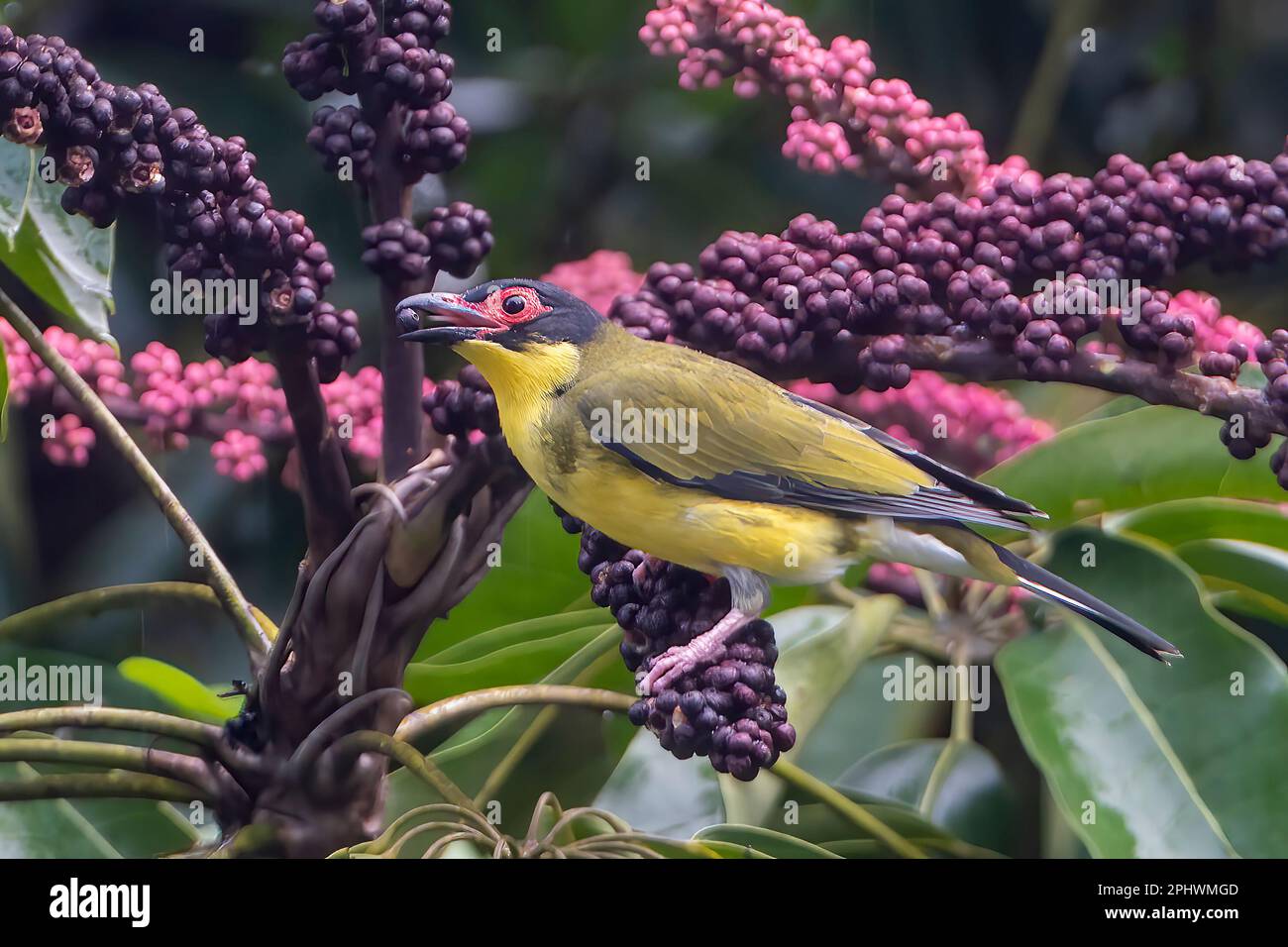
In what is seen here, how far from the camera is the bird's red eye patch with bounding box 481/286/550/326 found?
2.46 m

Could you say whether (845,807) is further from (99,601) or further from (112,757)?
(99,601)

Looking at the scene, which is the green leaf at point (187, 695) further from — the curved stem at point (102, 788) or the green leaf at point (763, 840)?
the green leaf at point (763, 840)

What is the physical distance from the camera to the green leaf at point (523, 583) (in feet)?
8.79

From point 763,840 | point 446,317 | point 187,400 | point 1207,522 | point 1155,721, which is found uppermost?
point 446,317

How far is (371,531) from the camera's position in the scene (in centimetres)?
263

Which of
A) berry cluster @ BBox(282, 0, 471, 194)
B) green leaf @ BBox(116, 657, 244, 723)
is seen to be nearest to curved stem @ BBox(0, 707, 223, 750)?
green leaf @ BBox(116, 657, 244, 723)

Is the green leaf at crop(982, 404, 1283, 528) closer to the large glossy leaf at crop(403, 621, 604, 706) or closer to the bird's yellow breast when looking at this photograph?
the bird's yellow breast

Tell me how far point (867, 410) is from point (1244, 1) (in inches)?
44.4

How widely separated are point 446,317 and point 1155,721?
154 cm

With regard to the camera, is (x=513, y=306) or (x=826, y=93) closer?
(x=513, y=306)

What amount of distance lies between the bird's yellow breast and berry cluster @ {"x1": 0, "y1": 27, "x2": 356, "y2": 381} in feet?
1.34

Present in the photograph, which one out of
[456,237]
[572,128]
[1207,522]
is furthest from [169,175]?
[1207,522]

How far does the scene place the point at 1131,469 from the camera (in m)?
2.60
